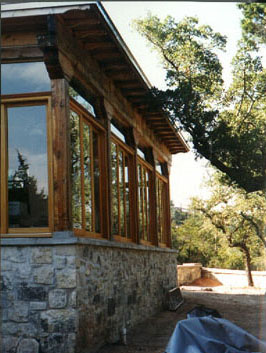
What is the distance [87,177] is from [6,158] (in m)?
1.13

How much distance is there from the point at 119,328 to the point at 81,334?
156cm

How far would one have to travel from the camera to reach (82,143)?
635 centimetres

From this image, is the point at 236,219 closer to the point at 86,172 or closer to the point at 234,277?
the point at 234,277

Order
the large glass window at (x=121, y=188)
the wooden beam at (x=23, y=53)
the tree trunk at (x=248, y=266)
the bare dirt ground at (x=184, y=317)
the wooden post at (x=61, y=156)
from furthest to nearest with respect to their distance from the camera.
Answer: the tree trunk at (x=248, y=266), the large glass window at (x=121, y=188), the bare dirt ground at (x=184, y=317), the wooden beam at (x=23, y=53), the wooden post at (x=61, y=156)

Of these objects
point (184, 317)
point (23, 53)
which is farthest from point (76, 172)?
point (184, 317)

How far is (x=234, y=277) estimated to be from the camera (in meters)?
18.1

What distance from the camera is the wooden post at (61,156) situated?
560 cm

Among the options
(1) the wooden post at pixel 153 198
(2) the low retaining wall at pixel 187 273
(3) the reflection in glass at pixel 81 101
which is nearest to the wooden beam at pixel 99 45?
(3) the reflection in glass at pixel 81 101

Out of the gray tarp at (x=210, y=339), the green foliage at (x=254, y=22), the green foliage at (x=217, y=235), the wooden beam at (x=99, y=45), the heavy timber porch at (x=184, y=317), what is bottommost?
the heavy timber porch at (x=184, y=317)

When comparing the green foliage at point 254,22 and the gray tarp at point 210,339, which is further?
the green foliage at point 254,22

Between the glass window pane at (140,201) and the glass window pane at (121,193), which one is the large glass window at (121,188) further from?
the glass window pane at (140,201)

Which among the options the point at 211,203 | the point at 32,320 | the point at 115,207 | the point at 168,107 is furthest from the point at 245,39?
the point at 211,203

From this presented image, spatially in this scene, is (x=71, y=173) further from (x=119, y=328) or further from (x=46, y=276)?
(x=119, y=328)

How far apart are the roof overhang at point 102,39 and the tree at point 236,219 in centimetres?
667
